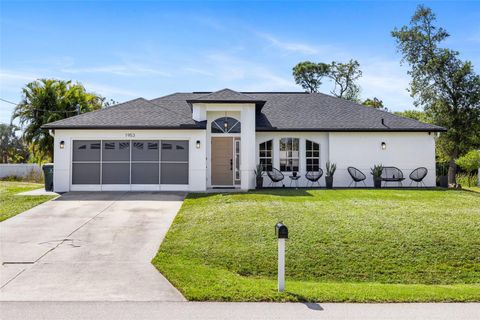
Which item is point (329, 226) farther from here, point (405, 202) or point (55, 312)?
point (55, 312)

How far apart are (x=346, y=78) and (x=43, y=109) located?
31.7 metres

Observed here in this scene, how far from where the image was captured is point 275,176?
1845 centimetres

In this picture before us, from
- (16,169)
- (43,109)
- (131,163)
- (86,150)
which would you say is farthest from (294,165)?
(16,169)

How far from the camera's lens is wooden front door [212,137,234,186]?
18109 mm

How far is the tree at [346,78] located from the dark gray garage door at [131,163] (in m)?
32.2

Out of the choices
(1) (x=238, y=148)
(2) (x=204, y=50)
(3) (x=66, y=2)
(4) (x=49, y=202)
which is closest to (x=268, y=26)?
(2) (x=204, y=50)

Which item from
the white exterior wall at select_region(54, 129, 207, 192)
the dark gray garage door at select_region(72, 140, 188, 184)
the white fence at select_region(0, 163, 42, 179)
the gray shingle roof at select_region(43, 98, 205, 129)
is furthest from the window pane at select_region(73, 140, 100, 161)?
the white fence at select_region(0, 163, 42, 179)

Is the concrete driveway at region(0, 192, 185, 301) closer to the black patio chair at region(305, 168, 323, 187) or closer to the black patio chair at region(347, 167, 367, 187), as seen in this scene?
the black patio chair at region(305, 168, 323, 187)

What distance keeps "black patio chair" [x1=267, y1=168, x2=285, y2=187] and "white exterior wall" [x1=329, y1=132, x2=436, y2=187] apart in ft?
8.49

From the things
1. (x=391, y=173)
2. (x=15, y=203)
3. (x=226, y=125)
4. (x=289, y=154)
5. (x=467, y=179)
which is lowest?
(x=15, y=203)

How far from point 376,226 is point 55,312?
25.2 feet

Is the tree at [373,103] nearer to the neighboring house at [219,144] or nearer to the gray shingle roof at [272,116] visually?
the gray shingle roof at [272,116]

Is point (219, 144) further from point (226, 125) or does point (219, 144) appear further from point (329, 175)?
point (329, 175)

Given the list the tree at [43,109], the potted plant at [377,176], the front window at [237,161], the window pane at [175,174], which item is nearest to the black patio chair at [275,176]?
the front window at [237,161]
